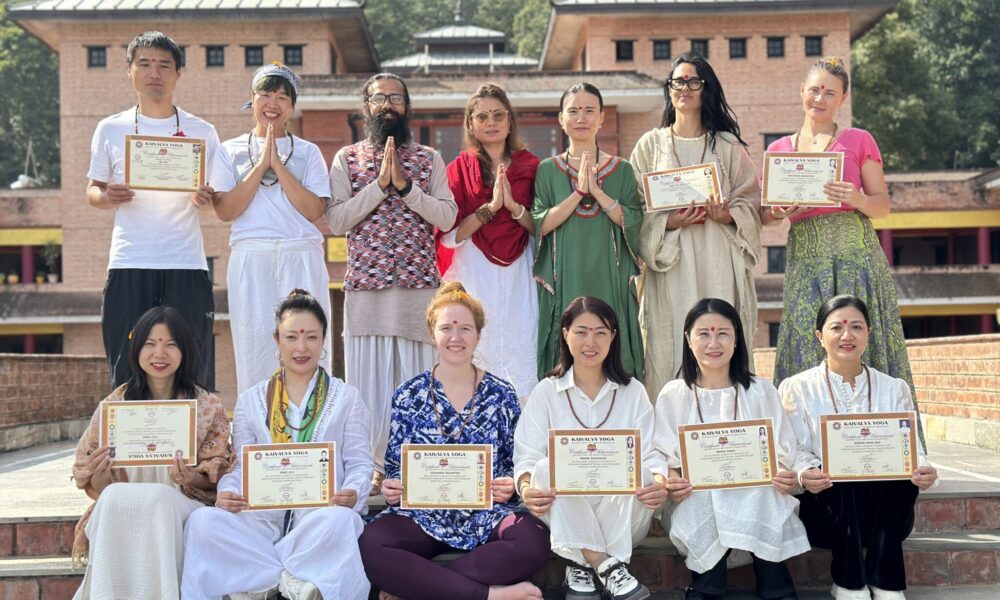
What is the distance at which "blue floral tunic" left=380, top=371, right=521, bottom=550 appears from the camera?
4.76 metres

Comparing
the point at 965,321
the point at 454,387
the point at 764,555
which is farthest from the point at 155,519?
the point at 965,321

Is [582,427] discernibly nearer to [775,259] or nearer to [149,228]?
[149,228]

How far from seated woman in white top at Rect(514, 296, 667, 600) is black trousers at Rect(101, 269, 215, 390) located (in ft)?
6.18

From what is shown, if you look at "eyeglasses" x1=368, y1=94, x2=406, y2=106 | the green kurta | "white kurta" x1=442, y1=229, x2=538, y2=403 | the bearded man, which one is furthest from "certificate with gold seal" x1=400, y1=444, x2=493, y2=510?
"eyeglasses" x1=368, y1=94, x2=406, y2=106

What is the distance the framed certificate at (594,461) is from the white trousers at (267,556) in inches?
39.0

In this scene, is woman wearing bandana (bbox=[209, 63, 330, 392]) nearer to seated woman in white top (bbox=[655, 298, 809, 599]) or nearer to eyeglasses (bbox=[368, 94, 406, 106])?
eyeglasses (bbox=[368, 94, 406, 106])

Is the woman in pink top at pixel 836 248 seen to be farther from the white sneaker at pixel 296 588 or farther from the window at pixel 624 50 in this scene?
the window at pixel 624 50

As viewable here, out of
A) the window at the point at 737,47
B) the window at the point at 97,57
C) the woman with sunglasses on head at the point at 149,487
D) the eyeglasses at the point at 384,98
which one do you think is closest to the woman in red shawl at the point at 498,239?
the eyeglasses at the point at 384,98

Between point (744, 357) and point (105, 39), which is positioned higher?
point (105, 39)

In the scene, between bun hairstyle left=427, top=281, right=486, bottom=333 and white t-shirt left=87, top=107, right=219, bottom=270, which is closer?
bun hairstyle left=427, top=281, right=486, bottom=333

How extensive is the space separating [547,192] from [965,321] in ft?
94.3

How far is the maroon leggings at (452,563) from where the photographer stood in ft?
14.5

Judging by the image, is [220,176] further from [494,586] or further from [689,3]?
[689,3]

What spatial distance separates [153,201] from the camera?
18.2 feet
